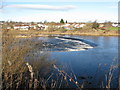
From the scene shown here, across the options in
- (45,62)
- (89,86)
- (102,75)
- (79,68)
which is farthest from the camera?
(79,68)

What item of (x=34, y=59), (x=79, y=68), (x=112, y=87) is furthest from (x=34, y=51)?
(x=112, y=87)

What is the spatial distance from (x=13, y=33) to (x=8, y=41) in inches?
18.0

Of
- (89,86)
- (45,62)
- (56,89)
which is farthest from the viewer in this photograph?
(45,62)

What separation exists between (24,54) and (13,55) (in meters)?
0.73

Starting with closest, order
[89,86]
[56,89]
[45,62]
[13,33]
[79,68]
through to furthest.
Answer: [56,89]
[89,86]
[13,33]
[45,62]
[79,68]

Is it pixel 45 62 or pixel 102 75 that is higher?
pixel 45 62

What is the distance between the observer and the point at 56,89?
5.40 m

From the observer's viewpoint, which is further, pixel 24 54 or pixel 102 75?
pixel 102 75

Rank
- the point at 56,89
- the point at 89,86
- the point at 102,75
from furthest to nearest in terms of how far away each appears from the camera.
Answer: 1. the point at 102,75
2. the point at 89,86
3. the point at 56,89

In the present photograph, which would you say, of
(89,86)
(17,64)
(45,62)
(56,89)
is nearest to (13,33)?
(17,64)

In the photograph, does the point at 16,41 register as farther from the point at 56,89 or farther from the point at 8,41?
the point at 56,89

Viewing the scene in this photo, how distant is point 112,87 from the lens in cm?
591

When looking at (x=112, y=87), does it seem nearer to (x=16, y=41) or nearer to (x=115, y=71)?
(x=115, y=71)

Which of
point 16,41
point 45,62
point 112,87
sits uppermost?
point 16,41
